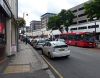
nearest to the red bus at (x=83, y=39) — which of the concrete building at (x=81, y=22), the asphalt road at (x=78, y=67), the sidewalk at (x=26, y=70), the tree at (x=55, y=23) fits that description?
the asphalt road at (x=78, y=67)

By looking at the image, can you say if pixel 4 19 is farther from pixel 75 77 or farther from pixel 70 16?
pixel 70 16

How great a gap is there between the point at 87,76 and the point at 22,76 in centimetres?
307

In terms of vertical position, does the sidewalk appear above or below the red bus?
below

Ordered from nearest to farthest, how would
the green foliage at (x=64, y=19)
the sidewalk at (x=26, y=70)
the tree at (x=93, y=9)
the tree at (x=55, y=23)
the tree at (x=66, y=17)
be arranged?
the sidewalk at (x=26, y=70)
the tree at (x=93, y=9)
the tree at (x=66, y=17)
the green foliage at (x=64, y=19)
the tree at (x=55, y=23)

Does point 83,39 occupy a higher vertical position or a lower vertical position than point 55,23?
lower

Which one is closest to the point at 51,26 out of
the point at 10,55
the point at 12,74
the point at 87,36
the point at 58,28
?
the point at 58,28

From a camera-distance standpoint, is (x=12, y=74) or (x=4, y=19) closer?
(x=12, y=74)

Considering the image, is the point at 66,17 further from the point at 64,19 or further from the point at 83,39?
the point at 83,39

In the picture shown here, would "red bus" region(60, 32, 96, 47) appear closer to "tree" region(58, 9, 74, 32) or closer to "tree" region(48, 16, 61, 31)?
"tree" region(58, 9, 74, 32)

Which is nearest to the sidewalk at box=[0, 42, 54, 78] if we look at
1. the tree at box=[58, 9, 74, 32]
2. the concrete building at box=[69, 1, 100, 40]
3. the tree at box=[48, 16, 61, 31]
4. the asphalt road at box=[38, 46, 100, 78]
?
the asphalt road at box=[38, 46, 100, 78]

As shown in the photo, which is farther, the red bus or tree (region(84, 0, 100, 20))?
tree (region(84, 0, 100, 20))

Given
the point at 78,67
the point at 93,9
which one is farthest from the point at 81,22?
the point at 78,67

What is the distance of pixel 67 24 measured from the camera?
92.3m

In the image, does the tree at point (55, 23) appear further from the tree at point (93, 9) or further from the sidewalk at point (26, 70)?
the sidewalk at point (26, 70)
